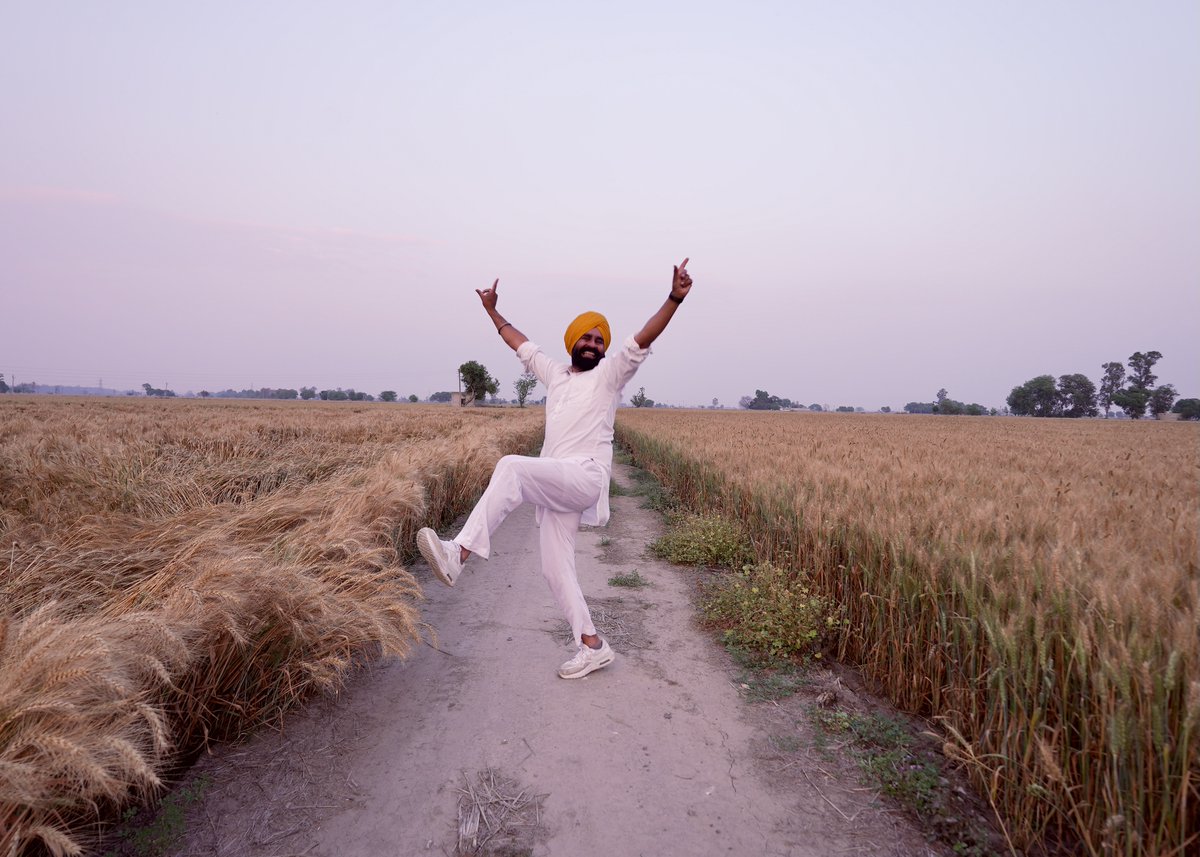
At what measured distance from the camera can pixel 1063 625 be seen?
249cm

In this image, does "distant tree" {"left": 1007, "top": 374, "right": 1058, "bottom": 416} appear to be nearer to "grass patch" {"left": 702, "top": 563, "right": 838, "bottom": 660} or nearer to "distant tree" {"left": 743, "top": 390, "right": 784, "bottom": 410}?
"distant tree" {"left": 743, "top": 390, "right": 784, "bottom": 410}

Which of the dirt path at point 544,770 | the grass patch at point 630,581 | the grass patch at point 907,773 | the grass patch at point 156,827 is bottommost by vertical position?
the grass patch at point 630,581

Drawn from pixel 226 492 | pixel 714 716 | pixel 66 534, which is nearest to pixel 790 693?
pixel 714 716

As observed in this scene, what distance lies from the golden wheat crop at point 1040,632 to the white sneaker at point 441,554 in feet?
7.86

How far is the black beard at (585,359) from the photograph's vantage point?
3666 millimetres

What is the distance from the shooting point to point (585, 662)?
3742 mm

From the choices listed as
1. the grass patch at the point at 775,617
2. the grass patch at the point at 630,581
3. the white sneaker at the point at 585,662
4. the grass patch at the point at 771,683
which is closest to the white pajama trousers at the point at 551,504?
the white sneaker at the point at 585,662

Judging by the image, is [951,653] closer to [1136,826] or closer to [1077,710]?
[1077,710]

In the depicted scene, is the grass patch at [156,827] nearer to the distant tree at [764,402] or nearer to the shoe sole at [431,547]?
the shoe sole at [431,547]

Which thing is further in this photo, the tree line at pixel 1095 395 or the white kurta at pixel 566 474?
the tree line at pixel 1095 395

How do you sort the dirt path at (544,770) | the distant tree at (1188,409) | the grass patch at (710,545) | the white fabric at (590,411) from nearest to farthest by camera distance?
the dirt path at (544,770) → the white fabric at (590,411) → the grass patch at (710,545) → the distant tree at (1188,409)

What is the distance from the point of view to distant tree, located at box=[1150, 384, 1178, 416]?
100 metres

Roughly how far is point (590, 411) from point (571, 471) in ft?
1.33

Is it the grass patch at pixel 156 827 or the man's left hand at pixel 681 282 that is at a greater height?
the man's left hand at pixel 681 282
